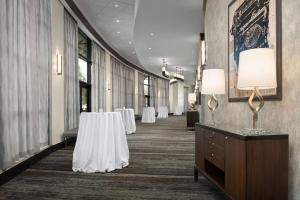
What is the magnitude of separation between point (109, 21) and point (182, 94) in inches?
810

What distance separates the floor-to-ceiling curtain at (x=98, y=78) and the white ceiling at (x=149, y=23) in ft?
2.28

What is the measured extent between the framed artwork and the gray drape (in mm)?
10210

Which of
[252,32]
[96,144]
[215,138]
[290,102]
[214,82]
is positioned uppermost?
[252,32]

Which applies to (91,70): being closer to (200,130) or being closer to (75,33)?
(75,33)

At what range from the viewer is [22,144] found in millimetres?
4379

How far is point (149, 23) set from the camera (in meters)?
8.29

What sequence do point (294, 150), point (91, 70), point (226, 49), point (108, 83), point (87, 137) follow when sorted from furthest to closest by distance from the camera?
1. point (108, 83)
2. point (91, 70)
3. point (87, 137)
4. point (226, 49)
5. point (294, 150)

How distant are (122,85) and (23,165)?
36.6 feet

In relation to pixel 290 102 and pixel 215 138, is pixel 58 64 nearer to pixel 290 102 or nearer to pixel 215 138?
pixel 215 138

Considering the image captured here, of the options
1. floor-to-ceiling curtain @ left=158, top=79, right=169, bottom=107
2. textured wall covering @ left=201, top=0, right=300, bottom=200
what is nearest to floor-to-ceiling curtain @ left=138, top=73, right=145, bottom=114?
floor-to-ceiling curtain @ left=158, top=79, right=169, bottom=107

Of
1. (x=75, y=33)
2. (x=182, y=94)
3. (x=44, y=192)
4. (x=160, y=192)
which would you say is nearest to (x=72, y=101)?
(x=75, y=33)

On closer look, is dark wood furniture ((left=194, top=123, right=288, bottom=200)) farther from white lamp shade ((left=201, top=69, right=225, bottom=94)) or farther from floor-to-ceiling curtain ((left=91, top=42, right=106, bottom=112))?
floor-to-ceiling curtain ((left=91, top=42, right=106, bottom=112))

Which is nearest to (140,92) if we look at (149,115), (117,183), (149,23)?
(149,115)

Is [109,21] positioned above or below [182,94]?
above
